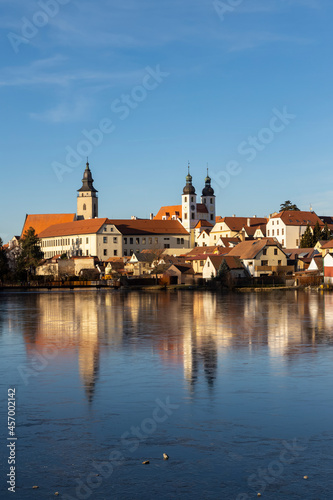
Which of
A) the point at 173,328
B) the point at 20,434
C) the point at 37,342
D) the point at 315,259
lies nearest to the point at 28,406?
the point at 20,434

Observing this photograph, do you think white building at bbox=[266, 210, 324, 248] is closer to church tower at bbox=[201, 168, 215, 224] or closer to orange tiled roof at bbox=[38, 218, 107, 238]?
orange tiled roof at bbox=[38, 218, 107, 238]

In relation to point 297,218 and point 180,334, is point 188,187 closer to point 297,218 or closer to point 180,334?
point 297,218

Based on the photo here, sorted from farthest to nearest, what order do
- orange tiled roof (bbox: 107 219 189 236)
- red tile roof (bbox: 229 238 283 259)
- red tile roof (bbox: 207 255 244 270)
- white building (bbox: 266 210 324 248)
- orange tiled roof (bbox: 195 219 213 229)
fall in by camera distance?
orange tiled roof (bbox: 195 219 213 229), orange tiled roof (bbox: 107 219 189 236), white building (bbox: 266 210 324 248), red tile roof (bbox: 229 238 283 259), red tile roof (bbox: 207 255 244 270)

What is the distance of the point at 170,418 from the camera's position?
13.3m

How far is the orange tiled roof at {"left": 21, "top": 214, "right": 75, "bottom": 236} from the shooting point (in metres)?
178

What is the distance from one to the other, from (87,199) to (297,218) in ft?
222

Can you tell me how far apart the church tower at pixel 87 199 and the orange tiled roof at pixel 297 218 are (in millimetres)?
62872

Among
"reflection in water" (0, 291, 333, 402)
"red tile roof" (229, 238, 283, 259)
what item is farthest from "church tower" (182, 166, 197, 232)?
"reflection in water" (0, 291, 333, 402)

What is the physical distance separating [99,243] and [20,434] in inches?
5346

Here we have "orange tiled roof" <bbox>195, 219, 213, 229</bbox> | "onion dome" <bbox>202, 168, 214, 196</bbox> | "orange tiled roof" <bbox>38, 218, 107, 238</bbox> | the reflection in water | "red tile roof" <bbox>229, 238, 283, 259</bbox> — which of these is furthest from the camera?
"onion dome" <bbox>202, 168, 214, 196</bbox>

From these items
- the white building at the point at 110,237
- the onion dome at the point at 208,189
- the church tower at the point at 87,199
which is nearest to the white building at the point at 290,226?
the white building at the point at 110,237

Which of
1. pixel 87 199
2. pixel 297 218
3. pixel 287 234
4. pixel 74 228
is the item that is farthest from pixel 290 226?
pixel 87 199

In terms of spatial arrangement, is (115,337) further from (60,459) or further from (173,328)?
(60,459)

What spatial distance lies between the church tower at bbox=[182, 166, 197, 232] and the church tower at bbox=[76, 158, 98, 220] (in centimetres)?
2410
